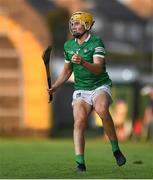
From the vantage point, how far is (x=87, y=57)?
11.5 meters

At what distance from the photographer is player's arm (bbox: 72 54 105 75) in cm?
1097

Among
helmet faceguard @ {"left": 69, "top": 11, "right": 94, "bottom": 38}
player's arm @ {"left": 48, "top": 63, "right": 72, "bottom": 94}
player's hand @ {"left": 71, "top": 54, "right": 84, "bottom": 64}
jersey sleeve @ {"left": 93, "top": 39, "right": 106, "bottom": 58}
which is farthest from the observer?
player's arm @ {"left": 48, "top": 63, "right": 72, "bottom": 94}

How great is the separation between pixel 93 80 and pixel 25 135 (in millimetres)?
21241

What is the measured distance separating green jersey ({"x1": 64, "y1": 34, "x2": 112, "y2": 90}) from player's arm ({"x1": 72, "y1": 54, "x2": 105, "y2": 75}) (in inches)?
2.5

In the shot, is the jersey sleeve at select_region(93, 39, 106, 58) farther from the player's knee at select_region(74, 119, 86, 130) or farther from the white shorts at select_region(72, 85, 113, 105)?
the player's knee at select_region(74, 119, 86, 130)

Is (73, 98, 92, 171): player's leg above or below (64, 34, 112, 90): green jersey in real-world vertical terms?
below

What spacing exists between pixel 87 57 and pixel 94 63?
0.67 ft

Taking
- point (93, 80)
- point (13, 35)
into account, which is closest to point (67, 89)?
point (13, 35)

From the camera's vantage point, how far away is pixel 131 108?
4272 centimetres

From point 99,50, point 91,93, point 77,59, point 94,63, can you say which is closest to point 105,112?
point 91,93

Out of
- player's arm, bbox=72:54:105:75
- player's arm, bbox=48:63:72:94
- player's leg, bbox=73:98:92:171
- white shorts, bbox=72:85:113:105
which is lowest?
player's leg, bbox=73:98:92:171

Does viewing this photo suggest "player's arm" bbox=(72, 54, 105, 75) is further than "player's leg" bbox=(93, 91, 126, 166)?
No

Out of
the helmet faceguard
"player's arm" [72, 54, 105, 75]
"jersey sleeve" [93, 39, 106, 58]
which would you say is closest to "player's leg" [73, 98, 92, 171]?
"player's arm" [72, 54, 105, 75]

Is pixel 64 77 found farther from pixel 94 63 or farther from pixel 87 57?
pixel 94 63
